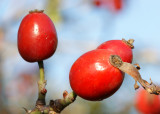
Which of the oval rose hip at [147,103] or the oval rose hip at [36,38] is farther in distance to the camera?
the oval rose hip at [147,103]

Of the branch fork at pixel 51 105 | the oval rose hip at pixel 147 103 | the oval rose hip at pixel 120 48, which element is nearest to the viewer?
the branch fork at pixel 51 105

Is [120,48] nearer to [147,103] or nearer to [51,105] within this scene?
[51,105]

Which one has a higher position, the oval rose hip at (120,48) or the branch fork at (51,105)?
the oval rose hip at (120,48)

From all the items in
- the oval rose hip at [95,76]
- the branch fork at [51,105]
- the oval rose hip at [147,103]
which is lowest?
the oval rose hip at [147,103]

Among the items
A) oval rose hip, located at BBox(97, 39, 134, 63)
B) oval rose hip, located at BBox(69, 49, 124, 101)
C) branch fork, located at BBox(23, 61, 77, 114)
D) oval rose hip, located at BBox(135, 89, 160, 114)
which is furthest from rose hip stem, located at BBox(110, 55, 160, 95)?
oval rose hip, located at BBox(135, 89, 160, 114)

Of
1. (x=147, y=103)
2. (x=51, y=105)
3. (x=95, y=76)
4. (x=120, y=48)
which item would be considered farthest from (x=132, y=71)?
(x=147, y=103)

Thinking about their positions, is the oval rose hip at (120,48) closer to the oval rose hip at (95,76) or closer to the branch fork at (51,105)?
the oval rose hip at (95,76)

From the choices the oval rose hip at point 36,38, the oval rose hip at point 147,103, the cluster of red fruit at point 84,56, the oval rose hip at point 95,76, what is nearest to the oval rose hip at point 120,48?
the cluster of red fruit at point 84,56
